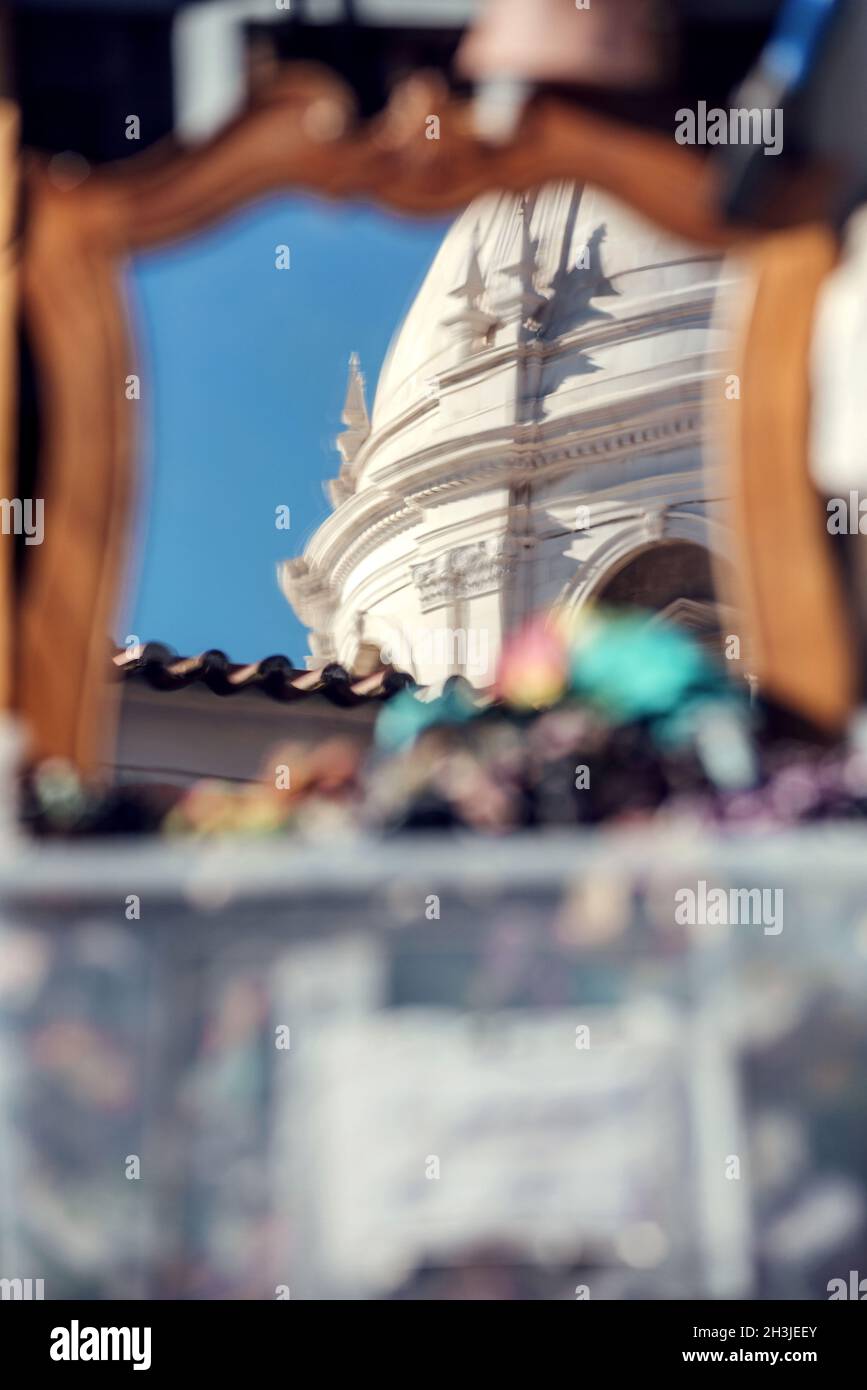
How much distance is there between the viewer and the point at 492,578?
955 centimetres

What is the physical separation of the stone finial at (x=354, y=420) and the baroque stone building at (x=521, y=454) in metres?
0.02

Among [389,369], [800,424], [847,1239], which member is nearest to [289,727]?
[389,369]

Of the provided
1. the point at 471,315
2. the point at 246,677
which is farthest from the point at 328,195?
the point at 471,315

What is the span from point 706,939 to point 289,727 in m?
4.58

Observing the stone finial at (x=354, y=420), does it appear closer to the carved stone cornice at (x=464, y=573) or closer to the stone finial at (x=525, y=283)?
the carved stone cornice at (x=464, y=573)

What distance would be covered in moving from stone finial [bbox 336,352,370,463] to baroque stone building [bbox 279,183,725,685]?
0.02m

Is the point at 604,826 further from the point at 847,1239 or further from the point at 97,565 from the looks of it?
the point at 97,565

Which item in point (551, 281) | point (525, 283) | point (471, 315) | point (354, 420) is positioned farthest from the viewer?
point (471, 315)

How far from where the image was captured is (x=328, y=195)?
15.4ft

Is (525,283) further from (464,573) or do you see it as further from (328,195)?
(328,195)

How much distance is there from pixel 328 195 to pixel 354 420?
4.40 meters

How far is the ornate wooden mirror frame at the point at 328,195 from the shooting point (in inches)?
179

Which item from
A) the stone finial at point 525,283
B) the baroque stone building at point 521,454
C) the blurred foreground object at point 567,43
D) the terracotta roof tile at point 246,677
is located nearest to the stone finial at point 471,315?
the baroque stone building at point 521,454

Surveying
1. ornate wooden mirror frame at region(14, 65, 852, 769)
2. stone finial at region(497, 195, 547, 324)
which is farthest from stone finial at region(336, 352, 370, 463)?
ornate wooden mirror frame at region(14, 65, 852, 769)
